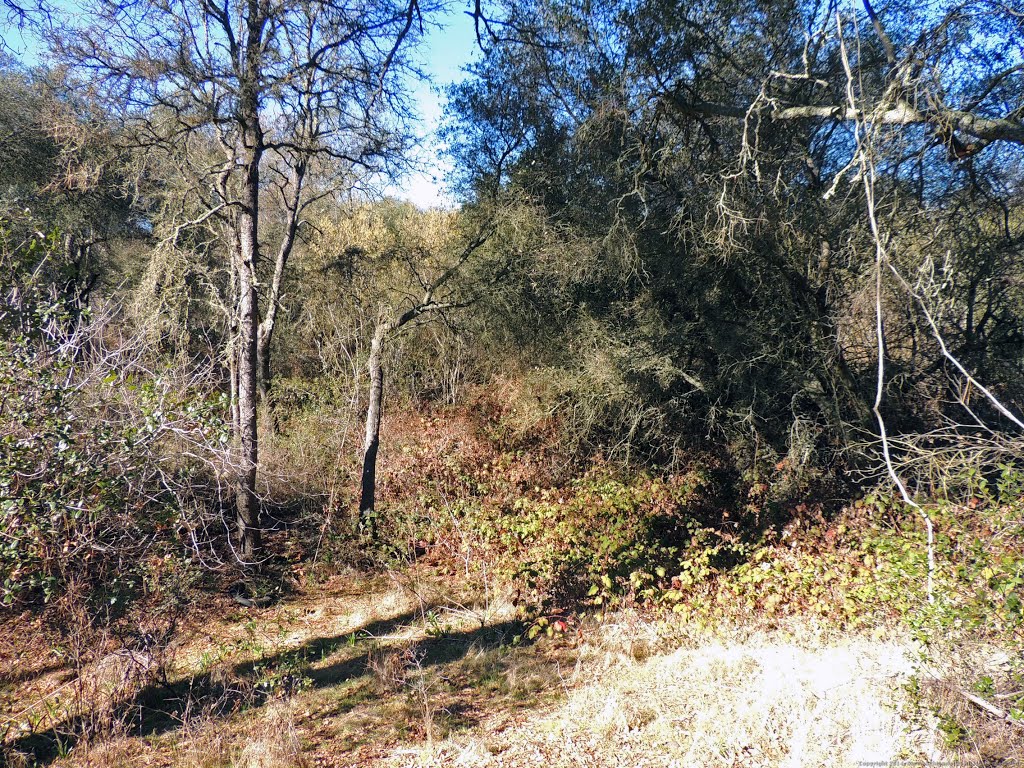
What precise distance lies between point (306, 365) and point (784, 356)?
1065 cm

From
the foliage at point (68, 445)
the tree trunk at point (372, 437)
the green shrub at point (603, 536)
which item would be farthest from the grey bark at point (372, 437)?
the foliage at point (68, 445)

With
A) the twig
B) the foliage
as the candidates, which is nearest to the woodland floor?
the twig

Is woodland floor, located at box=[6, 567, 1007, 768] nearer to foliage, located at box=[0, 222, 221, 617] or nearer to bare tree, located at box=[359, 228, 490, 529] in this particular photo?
foliage, located at box=[0, 222, 221, 617]

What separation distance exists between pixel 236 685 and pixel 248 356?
3824 mm

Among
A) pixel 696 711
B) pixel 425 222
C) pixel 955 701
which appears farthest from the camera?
pixel 425 222

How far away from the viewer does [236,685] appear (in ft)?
20.1

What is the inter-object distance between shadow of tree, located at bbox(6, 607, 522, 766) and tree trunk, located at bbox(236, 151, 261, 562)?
6.21 ft

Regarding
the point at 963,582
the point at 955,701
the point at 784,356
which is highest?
the point at 784,356

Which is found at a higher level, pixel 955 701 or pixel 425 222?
pixel 425 222

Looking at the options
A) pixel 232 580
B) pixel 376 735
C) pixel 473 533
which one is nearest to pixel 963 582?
pixel 376 735

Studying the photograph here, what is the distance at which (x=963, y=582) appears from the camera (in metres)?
4.84

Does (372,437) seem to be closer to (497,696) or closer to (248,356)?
(248,356)

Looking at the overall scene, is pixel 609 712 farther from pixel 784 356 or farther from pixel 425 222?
pixel 425 222

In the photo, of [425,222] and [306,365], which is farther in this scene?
[306,365]
